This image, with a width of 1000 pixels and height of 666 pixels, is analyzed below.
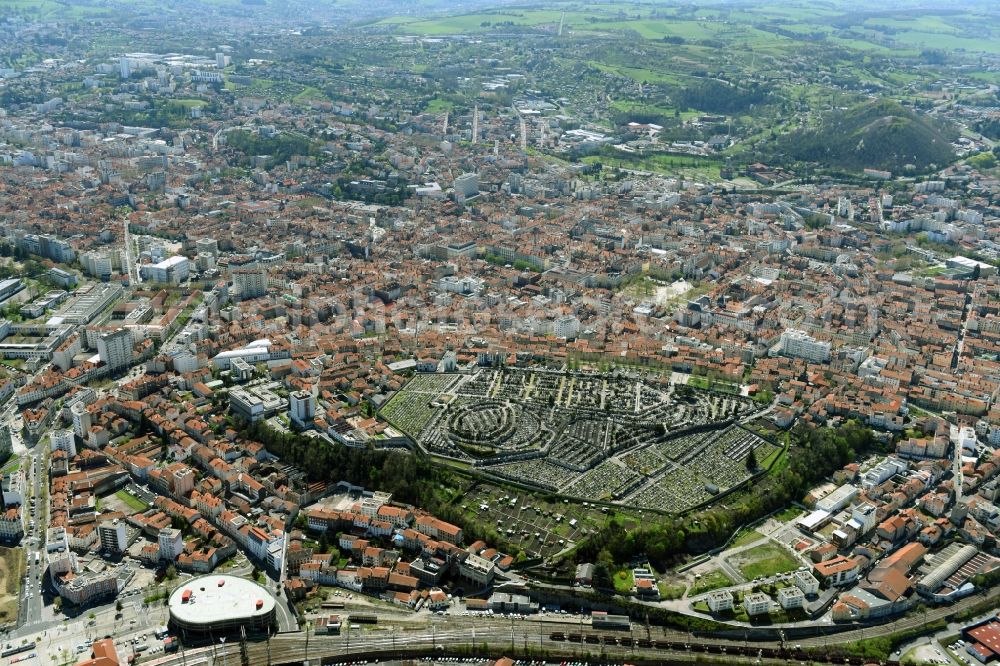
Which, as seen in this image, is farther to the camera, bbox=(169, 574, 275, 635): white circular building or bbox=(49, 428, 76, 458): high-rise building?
bbox=(49, 428, 76, 458): high-rise building

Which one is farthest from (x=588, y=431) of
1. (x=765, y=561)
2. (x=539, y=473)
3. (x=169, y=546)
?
(x=169, y=546)

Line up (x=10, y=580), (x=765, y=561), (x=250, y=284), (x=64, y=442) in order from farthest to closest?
1. (x=250, y=284)
2. (x=64, y=442)
3. (x=765, y=561)
4. (x=10, y=580)

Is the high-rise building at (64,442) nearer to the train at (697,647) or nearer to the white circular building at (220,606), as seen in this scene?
the white circular building at (220,606)

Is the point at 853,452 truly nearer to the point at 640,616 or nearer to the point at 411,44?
the point at 640,616

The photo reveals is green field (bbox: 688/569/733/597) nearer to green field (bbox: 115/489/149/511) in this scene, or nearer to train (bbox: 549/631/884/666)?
train (bbox: 549/631/884/666)

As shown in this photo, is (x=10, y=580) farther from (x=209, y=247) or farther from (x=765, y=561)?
(x=209, y=247)

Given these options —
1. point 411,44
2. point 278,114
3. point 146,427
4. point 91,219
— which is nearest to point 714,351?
point 146,427

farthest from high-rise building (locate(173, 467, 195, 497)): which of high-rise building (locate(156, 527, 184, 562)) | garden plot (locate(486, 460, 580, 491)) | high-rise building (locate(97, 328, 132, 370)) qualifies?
high-rise building (locate(97, 328, 132, 370))
